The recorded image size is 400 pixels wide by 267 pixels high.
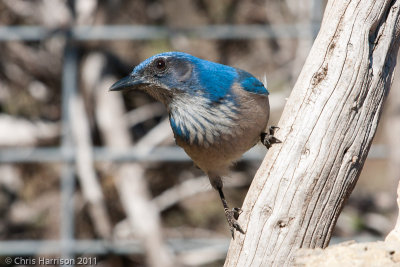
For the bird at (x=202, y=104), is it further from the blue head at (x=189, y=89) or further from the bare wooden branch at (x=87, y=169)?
the bare wooden branch at (x=87, y=169)

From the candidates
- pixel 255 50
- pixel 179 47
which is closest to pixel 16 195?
pixel 179 47

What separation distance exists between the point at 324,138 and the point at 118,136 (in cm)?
410

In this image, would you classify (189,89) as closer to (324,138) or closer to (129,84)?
(129,84)

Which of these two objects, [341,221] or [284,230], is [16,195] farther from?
[284,230]

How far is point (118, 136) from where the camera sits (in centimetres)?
670

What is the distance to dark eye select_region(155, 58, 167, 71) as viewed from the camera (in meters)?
3.61

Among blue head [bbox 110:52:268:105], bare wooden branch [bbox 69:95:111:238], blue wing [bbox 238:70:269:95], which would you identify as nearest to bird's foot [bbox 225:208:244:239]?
blue head [bbox 110:52:268:105]

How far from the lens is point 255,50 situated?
7879mm

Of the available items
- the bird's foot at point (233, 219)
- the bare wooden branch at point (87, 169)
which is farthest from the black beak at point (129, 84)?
the bare wooden branch at point (87, 169)

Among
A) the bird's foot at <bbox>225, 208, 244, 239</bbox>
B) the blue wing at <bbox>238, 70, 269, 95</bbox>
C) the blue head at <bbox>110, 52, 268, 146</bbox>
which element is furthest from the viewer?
the blue wing at <bbox>238, 70, 269, 95</bbox>

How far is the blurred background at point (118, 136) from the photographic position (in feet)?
19.9

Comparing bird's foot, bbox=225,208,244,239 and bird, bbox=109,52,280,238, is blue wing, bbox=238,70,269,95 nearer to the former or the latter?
bird, bbox=109,52,280,238

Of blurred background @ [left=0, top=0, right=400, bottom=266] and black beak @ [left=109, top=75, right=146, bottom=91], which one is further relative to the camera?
blurred background @ [left=0, top=0, right=400, bottom=266]

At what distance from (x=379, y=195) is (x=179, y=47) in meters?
2.95
